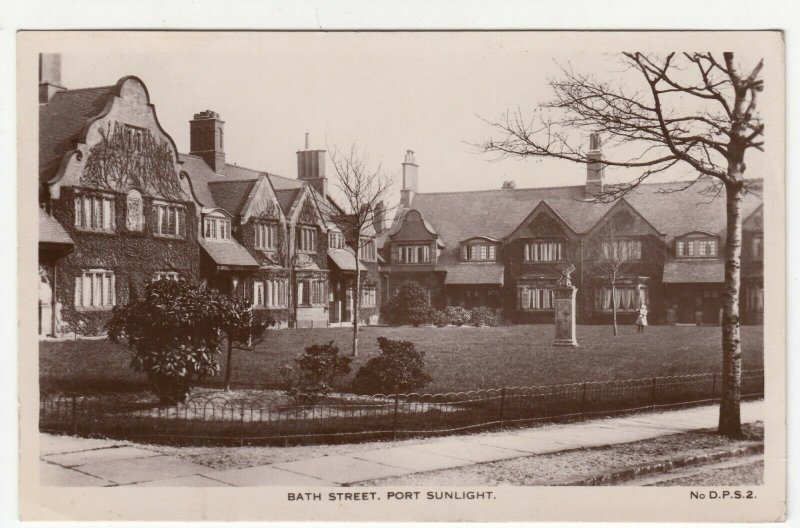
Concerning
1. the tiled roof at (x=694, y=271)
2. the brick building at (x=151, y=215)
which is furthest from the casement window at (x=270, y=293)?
the tiled roof at (x=694, y=271)

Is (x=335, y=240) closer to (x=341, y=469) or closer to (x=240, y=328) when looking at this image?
(x=240, y=328)

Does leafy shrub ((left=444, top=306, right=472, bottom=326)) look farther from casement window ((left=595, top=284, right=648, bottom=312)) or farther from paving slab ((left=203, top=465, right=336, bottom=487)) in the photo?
paving slab ((left=203, top=465, right=336, bottom=487))

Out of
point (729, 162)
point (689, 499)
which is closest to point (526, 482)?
point (689, 499)

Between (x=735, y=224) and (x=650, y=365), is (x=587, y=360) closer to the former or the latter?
(x=650, y=365)

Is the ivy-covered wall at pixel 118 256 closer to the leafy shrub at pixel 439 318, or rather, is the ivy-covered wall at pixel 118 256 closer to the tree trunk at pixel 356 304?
the tree trunk at pixel 356 304

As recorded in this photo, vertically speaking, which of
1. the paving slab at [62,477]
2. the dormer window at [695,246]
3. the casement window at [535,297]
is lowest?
the paving slab at [62,477]

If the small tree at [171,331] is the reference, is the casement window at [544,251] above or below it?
above
